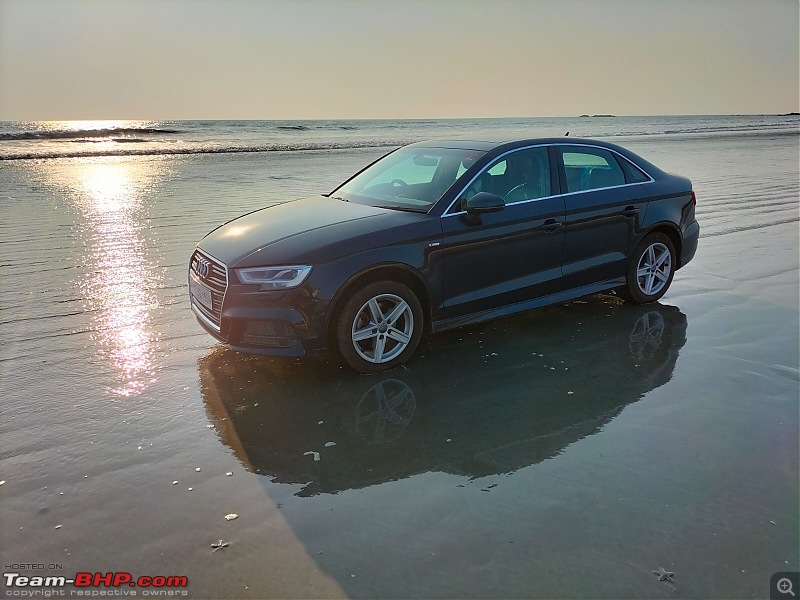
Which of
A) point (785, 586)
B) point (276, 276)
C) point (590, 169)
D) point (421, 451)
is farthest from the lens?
point (590, 169)

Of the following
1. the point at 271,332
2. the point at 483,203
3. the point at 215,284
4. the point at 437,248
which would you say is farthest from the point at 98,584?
the point at 483,203

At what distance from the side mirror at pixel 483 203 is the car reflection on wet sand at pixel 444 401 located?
1.14 metres

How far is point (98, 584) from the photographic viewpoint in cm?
279

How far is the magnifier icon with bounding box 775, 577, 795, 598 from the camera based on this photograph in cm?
275

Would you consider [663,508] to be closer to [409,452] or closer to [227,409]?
[409,452]

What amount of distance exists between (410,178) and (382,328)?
166cm

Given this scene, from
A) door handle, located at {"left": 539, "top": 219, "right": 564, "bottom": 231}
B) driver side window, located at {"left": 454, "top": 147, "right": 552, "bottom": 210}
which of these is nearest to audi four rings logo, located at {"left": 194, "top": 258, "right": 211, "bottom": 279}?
driver side window, located at {"left": 454, "top": 147, "right": 552, "bottom": 210}

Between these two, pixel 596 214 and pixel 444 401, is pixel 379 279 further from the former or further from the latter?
pixel 596 214

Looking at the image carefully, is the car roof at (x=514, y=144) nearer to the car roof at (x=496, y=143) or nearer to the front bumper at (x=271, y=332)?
the car roof at (x=496, y=143)

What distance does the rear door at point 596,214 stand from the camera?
5957mm

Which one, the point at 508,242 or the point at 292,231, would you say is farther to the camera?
the point at 508,242

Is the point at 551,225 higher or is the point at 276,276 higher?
the point at 551,225

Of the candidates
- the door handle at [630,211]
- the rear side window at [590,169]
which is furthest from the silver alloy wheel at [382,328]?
the door handle at [630,211]

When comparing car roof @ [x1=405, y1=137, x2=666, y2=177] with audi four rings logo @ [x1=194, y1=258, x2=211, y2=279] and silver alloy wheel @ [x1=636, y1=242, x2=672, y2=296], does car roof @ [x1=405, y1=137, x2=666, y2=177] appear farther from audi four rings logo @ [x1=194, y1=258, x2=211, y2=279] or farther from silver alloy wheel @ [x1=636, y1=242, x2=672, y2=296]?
audi four rings logo @ [x1=194, y1=258, x2=211, y2=279]
